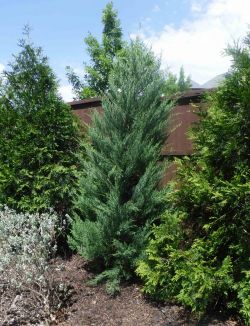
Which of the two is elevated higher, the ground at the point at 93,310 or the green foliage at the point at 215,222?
the green foliage at the point at 215,222

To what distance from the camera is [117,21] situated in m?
15.1

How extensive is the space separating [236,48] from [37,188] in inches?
125

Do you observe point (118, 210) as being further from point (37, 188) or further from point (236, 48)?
point (236, 48)

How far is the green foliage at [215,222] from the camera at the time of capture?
12.2 feet

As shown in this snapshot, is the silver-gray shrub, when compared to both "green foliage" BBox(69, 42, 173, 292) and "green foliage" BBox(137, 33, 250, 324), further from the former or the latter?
"green foliage" BBox(137, 33, 250, 324)

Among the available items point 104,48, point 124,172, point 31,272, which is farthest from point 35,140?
point 104,48

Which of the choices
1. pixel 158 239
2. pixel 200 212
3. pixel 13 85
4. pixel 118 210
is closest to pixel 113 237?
pixel 118 210

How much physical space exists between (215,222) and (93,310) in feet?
5.43

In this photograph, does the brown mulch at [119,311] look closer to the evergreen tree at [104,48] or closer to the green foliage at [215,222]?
the green foliage at [215,222]

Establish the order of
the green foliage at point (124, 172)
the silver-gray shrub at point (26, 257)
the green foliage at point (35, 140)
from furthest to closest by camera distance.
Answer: the green foliage at point (35, 140) < the green foliage at point (124, 172) < the silver-gray shrub at point (26, 257)

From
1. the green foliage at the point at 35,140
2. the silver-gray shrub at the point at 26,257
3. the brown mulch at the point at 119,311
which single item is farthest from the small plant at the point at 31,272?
the green foliage at the point at 35,140

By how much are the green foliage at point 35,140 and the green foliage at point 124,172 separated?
0.79 meters

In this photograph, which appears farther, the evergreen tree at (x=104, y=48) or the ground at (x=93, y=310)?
the evergreen tree at (x=104, y=48)

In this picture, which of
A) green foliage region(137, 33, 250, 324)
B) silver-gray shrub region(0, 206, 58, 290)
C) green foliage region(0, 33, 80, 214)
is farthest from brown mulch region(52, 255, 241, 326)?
green foliage region(0, 33, 80, 214)
